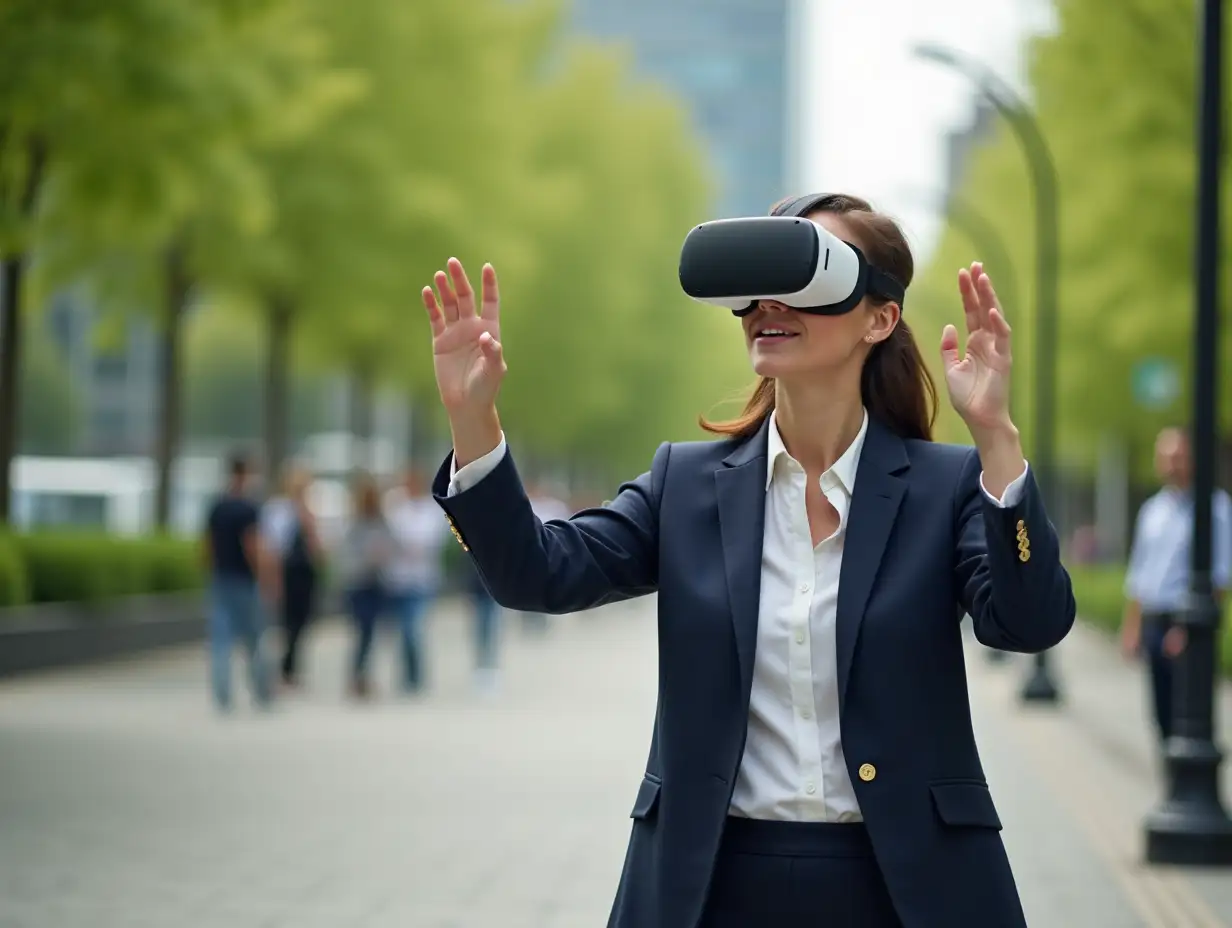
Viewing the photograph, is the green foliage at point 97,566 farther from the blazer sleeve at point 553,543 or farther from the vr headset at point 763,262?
the vr headset at point 763,262

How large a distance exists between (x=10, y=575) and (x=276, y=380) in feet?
47.6

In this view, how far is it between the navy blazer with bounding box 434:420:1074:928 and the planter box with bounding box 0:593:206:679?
727 inches

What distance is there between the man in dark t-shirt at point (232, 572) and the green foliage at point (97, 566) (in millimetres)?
3779

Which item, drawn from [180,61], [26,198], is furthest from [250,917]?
[26,198]

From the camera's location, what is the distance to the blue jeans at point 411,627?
21656 millimetres

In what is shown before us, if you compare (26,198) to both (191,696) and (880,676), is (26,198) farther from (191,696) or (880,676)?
(880,676)

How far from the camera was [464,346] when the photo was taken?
12.1 ft

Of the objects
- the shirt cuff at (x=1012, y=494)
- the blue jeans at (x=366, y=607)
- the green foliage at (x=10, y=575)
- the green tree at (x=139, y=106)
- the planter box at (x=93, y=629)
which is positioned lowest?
the planter box at (x=93, y=629)

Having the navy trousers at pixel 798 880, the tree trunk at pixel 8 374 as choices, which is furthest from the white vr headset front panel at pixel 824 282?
the tree trunk at pixel 8 374

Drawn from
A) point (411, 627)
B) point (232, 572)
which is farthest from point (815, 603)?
point (411, 627)

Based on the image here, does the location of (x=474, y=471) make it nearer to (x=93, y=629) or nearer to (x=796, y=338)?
(x=796, y=338)

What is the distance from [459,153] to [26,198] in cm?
1651

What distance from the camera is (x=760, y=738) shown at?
359 cm

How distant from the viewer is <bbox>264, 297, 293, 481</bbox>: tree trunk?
34125 mm
